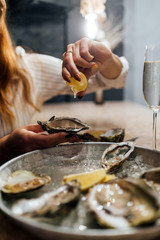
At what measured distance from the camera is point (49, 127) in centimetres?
57

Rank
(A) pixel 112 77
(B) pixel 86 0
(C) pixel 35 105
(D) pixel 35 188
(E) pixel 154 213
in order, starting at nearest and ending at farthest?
(E) pixel 154 213
(D) pixel 35 188
(A) pixel 112 77
(C) pixel 35 105
(B) pixel 86 0

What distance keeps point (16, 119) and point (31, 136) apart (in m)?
0.76

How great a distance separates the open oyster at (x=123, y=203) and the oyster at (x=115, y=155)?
93mm

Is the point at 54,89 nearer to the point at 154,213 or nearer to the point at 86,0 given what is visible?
the point at 86,0

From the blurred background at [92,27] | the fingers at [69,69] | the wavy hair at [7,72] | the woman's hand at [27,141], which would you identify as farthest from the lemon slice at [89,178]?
the blurred background at [92,27]

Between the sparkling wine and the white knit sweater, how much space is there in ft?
2.09

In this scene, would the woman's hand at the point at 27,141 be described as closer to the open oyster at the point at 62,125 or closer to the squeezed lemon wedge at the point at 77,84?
the open oyster at the point at 62,125

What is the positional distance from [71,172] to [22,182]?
0.11 metres

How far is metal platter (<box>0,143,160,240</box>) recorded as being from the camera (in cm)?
23

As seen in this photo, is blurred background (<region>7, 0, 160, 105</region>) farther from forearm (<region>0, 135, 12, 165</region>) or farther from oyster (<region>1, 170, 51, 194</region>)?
oyster (<region>1, 170, 51, 194</region>)

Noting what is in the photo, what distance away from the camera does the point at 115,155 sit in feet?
1.64

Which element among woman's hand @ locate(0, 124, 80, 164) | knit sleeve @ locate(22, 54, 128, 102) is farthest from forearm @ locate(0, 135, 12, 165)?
knit sleeve @ locate(22, 54, 128, 102)

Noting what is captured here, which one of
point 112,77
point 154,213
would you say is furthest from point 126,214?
point 112,77

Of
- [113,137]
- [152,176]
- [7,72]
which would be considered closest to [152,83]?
[113,137]
